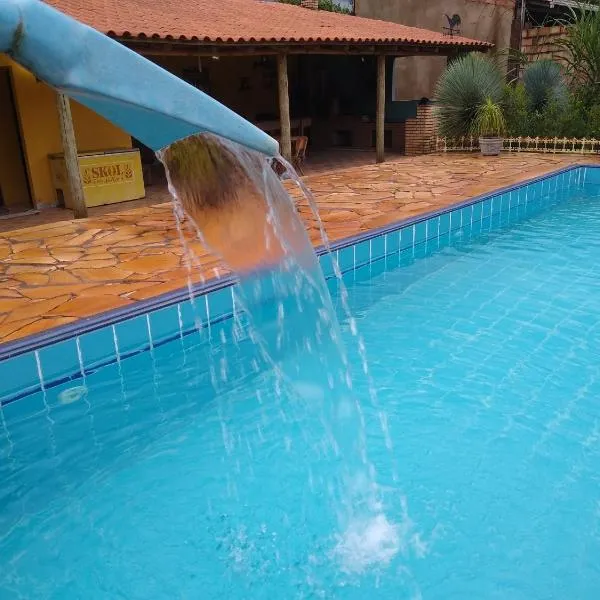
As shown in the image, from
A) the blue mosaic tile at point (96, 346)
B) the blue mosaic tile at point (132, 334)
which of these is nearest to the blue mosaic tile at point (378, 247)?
the blue mosaic tile at point (132, 334)

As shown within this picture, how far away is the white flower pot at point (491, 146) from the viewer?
13.3 meters

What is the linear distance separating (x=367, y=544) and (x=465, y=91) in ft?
40.3

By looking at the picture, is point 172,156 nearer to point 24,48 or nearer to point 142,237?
point 24,48

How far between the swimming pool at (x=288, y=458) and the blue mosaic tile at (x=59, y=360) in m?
0.01

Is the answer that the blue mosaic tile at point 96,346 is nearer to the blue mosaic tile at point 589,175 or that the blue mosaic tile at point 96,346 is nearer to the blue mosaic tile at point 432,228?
the blue mosaic tile at point 432,228

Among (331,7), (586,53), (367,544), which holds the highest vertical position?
(331,7)

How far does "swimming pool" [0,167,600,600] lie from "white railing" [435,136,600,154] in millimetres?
8381

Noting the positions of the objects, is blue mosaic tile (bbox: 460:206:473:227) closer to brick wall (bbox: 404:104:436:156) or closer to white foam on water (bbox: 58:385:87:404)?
white foam on water (bbox: 58:385:87:404)

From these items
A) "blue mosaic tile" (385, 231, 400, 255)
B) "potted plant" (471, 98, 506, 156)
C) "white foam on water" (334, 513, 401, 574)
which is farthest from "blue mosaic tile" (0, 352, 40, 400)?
"potted plant" (471, 98, 506, 156)

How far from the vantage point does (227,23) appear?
34.1ft

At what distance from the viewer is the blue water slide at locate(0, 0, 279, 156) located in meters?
1.16

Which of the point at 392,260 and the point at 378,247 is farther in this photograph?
the point at 392,260

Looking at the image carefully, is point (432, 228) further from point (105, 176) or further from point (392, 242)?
point (105, 176)

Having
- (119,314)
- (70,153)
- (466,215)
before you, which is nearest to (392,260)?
(466,215)
